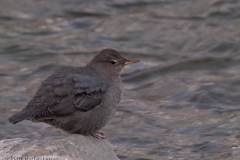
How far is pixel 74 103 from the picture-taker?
5.32 m

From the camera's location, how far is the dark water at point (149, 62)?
24.7ft

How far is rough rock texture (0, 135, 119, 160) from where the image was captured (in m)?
4.84

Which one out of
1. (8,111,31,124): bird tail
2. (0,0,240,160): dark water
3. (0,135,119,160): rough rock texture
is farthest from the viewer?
(0,0,240,160): dark water

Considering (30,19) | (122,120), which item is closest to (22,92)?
(122,120)

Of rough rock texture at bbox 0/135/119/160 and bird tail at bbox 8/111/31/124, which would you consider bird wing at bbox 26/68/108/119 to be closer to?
bird tail at bbox 8/111/31/124

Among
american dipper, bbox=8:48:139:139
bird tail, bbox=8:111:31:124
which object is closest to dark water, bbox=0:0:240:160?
american dipper, bbox=8:48:139:139

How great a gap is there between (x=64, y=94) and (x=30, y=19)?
6.56 meters

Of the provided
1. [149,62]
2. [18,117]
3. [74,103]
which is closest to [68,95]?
[74,103]

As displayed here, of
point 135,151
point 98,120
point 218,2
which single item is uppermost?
point 218,2

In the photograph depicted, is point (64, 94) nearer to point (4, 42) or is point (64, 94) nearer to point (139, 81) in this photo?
point (139, 81)

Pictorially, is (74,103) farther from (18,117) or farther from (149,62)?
(149,62)

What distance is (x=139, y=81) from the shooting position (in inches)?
378

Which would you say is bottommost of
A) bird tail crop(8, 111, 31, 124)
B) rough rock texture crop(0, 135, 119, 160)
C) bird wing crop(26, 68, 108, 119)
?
rough rock texture crop(0, 135, 119, 160)

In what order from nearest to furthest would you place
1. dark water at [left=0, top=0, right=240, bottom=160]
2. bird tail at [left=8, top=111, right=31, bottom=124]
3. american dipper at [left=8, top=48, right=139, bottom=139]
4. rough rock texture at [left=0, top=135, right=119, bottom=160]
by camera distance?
rough rock texture at [left=0, top=135, right=119, bottom=160]
bird tail at [left=8, top=111, right=31, bottom=124]
american dipper at [left=8, top=48, right=139, bottom=139]
dark water at [left=0, top=0, right=240, bottom=160]
